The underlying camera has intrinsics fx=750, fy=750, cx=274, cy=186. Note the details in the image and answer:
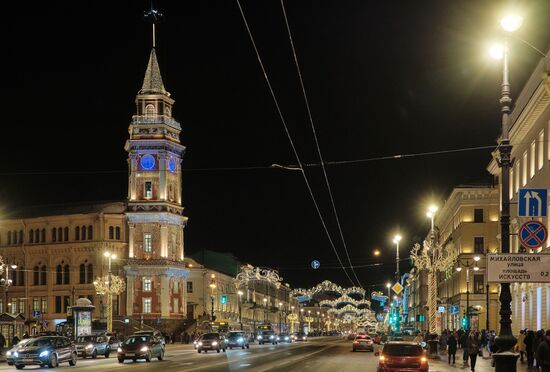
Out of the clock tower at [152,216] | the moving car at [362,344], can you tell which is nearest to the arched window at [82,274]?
the clock tower at [152,216]

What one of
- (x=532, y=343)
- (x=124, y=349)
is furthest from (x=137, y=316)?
(x=532, y=343)

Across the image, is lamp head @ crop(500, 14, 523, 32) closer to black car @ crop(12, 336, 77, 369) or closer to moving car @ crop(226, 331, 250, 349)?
black car @ crop(12, 336, 77, 369)

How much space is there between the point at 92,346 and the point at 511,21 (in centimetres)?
3735

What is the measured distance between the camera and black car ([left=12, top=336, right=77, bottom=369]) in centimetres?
3306

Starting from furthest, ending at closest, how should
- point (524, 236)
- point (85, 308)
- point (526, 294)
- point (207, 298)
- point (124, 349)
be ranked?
point (207, 298) < point (85, 308) < point (526, 294) < point (124, 349) < point (524, 236)

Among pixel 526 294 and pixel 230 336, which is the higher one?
pixel 526 294

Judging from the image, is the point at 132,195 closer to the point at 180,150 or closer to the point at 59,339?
the point at 180,150

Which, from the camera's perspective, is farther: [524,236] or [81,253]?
[81,253]

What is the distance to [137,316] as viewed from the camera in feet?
299

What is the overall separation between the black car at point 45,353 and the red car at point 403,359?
17.6m

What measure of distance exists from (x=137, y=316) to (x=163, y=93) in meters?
27.8

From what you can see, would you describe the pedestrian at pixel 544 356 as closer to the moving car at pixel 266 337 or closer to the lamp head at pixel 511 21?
the lamp head at pixel 511 21

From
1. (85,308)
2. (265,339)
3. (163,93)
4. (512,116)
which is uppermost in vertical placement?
(163,93)

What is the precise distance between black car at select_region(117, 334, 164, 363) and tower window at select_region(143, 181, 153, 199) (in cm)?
5357
